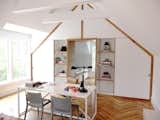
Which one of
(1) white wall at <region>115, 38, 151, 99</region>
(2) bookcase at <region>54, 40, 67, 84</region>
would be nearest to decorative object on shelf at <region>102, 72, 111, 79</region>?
(1) white wall at <region>115, 38, 151, 99</region>

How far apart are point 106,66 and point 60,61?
1834mm

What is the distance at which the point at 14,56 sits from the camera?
5.46 meters

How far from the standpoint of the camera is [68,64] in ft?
17.7

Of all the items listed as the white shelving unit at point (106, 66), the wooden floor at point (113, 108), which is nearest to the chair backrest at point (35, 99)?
the wooden floor at point (113, 108)

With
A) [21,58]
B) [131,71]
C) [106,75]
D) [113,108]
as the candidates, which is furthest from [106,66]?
[21,58]

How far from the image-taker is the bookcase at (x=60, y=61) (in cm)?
562

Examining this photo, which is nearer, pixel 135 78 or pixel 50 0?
pixel 50 0

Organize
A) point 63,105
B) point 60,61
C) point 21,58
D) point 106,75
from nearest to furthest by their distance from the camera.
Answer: point 63,105
point 106,75
point 60,61
point 21,58

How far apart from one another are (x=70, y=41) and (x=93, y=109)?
2734 millimetres

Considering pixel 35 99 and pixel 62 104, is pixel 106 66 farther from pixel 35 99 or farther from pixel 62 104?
pixel 35 99

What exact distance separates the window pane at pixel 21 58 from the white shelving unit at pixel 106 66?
306cm

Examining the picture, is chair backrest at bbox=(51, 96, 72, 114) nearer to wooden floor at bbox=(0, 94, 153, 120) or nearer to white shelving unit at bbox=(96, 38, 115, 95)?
wooden floor at bbox=(0, 94, 153, 120)

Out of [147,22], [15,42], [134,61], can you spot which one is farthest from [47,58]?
[147,22]

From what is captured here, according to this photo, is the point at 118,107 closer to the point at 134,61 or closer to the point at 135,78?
the point at 135,78
